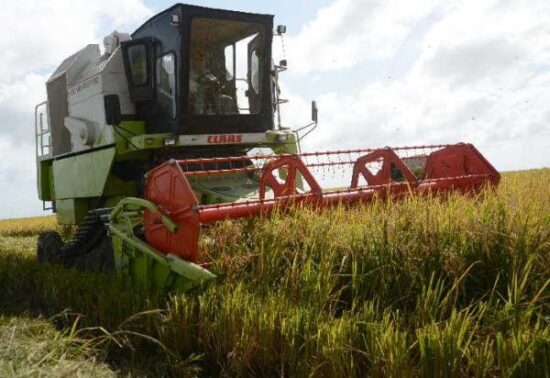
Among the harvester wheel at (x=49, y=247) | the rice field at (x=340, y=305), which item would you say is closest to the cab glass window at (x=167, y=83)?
the harvester wheel at (x=49, y=247)

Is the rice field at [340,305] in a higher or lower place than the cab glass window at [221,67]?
lower

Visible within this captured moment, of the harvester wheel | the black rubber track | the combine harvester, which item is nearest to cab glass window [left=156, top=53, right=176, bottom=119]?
the combine harvester

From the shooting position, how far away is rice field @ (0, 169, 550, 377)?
243cm

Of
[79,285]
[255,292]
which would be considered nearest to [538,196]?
[255,292]

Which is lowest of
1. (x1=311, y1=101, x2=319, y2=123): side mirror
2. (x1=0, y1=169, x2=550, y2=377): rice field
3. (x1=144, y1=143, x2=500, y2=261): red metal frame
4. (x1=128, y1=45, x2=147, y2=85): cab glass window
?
(x1=0, y1=169, x2=550, y2=377): rice field

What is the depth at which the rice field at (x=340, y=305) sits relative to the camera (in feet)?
7.97

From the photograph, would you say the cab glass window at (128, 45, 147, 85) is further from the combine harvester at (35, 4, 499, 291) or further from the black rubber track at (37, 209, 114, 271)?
the black rubber track at (37, 209, 114, 271)

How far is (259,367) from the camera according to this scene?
2891 millimetres

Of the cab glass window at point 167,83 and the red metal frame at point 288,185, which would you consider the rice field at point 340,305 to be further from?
the cab glass window at point 167,83

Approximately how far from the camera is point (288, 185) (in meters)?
4.64

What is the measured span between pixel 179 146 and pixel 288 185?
1568mm

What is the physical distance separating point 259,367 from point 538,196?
2.72 metres

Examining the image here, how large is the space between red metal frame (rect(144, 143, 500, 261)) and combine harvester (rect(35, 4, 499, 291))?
11 millimetres

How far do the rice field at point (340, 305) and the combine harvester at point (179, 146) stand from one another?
1.53 ft
